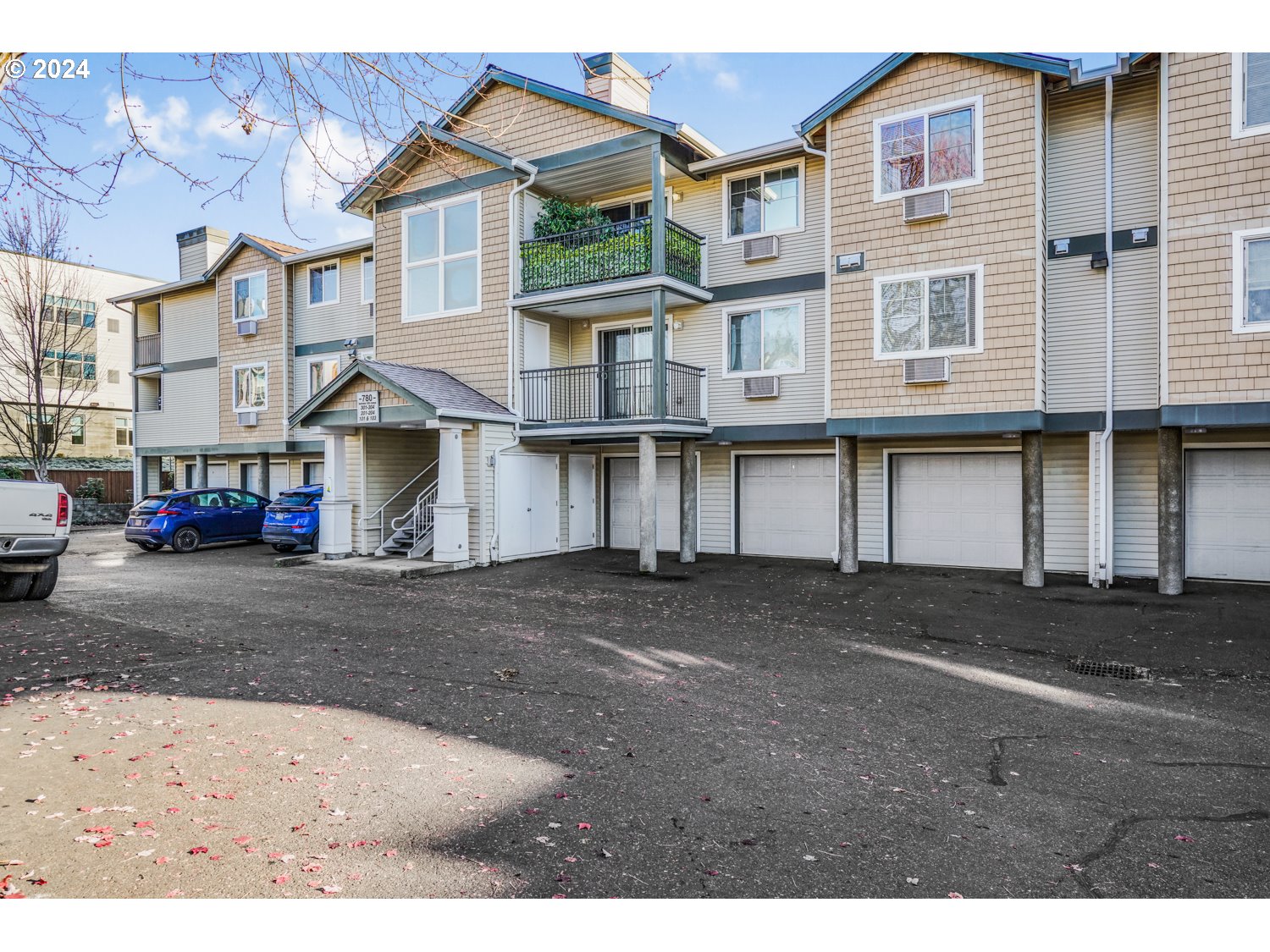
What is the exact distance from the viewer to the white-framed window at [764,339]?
15445mm

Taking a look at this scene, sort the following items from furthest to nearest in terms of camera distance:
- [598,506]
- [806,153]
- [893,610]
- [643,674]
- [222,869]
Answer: [598,506]
[806,153]
[893,610]
[643,674]
[222,869]

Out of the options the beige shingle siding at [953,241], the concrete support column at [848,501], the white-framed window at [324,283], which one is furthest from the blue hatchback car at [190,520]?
the beige shingle siding at [953,241]

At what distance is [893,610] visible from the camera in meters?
10.8

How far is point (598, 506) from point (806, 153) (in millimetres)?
8867

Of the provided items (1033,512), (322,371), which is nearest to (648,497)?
(1033,512)

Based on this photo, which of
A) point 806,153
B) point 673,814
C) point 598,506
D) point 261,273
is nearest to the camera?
point 673,814

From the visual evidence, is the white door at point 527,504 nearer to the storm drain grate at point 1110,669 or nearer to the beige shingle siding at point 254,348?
the storm drain grate at point 1110,669

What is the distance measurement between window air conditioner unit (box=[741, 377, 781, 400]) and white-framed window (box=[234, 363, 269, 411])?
Answer: 625 inches

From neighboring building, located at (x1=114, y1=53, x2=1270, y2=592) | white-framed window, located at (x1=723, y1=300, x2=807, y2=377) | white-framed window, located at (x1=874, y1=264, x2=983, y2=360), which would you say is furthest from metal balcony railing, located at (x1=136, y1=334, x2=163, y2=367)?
white-framed window, located at (x1=874, y1=264, x2=983, y2=360)

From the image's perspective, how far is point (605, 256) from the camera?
1559cm

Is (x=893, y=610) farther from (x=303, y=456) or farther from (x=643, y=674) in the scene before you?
(x=303, y=456)

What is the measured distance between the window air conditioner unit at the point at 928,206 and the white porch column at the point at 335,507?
12249mm

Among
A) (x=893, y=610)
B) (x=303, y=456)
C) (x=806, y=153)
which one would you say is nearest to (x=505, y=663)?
(x=893, y=610)

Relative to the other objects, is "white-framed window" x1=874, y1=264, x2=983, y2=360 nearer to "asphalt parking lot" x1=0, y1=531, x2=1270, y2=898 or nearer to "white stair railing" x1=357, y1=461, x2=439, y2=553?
"asphalt parking lot" x1=0, y1=531, x2=1270, y2=898
